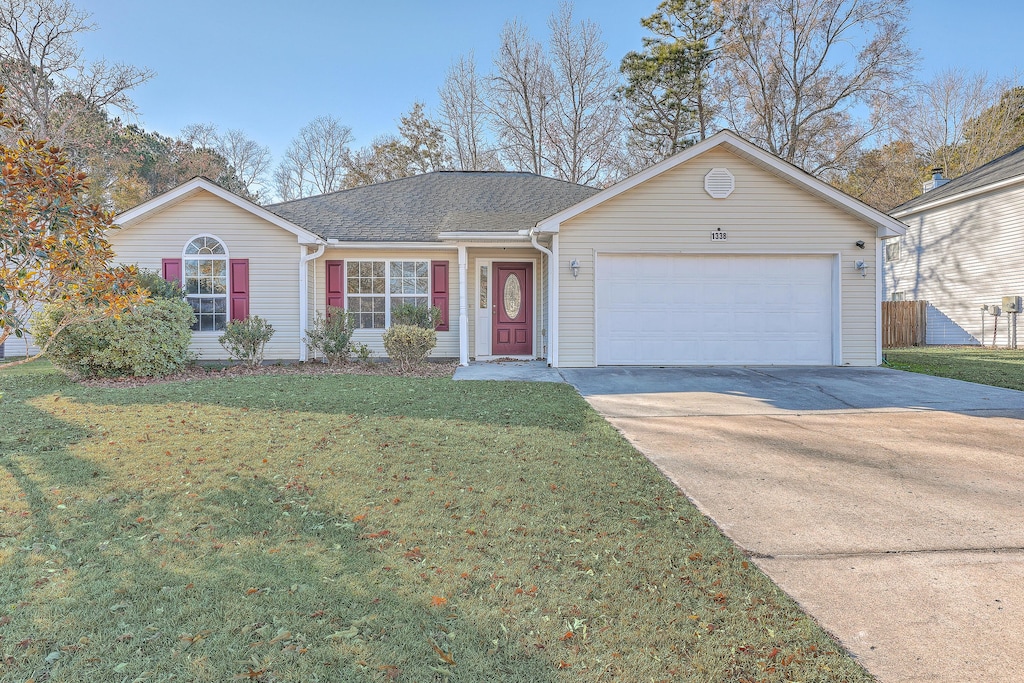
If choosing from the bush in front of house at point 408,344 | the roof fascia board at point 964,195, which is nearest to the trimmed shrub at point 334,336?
the bush in front of house at point 408,344

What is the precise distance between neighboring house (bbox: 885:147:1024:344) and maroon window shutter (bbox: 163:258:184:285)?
1838cm

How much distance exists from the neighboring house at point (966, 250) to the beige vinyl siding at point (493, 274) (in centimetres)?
1089

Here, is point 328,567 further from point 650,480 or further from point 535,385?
point 535,385

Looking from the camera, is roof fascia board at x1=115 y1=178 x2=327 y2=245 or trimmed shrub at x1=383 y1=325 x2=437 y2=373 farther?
roof fascia board at x1=115 y1=178 x2=327 y2=245

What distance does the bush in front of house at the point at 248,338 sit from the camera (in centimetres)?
1059

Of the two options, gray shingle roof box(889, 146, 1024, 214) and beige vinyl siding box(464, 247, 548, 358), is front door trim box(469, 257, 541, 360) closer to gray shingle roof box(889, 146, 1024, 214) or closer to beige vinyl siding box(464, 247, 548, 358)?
beige vinyl siding box(464, 247, 548, 358)

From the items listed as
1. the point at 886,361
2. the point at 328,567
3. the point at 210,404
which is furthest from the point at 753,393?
the point at 210,404

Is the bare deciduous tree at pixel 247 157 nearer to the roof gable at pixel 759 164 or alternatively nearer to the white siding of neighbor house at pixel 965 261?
the roof gable at pixel 759 164

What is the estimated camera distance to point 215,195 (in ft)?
37.1

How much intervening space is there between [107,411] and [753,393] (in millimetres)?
8581

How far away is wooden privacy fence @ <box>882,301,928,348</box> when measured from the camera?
54.8ft

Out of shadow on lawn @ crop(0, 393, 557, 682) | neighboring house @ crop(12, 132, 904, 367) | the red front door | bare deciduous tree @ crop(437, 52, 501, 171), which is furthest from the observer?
bare deciduous tree @ crop(437, 52, 501, 171)

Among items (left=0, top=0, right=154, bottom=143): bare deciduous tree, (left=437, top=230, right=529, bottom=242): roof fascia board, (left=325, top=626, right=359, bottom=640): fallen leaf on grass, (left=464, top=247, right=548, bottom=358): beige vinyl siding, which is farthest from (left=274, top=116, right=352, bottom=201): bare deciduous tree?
(left=325, top=626, right=359, bottom=640): fallen leaf on grass

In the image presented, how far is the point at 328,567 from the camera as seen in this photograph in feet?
9.07
